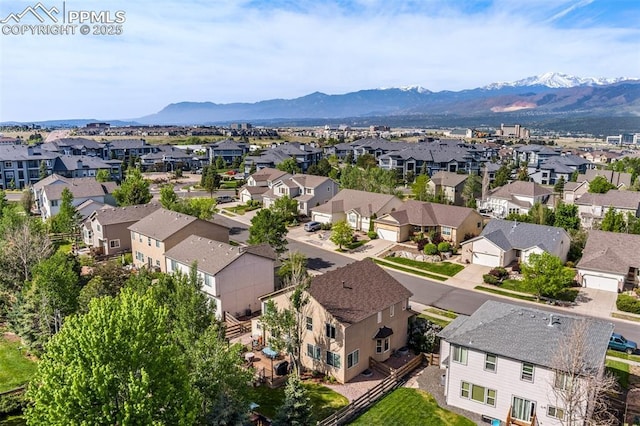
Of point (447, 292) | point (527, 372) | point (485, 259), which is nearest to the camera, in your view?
point (527, 372)

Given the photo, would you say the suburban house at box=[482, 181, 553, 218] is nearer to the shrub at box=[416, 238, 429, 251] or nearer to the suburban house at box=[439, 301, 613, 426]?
the shrub at box=[416, 238, 429, 251]

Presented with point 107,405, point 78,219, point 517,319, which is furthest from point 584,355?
point 78,219

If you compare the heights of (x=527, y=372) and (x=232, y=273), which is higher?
(x=232, y=273)

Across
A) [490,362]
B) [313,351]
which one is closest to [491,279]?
[490,362]

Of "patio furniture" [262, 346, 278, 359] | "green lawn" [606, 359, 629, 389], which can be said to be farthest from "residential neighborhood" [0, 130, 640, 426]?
"patio furniture" [262, 346, 278, 359]

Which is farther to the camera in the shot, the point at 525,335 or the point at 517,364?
the point at 525,335

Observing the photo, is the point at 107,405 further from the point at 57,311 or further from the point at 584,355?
the point at 584,355

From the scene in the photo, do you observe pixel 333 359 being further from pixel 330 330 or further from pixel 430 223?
pixel 430 223
